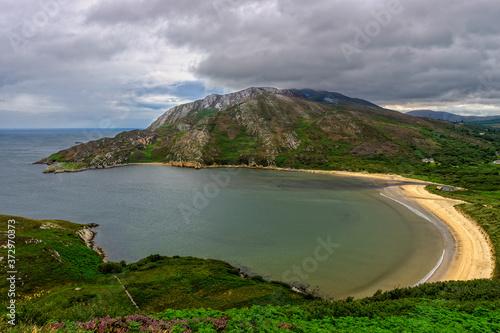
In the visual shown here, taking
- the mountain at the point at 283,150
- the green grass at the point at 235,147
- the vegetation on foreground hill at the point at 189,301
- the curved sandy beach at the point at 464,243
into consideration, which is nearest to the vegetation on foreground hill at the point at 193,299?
the vegetation on foreground hill at the point at 189,301

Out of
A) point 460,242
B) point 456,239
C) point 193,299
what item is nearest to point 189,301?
point 193,299

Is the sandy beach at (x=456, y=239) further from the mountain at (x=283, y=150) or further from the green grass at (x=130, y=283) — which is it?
the mountain at (x=283, y=150)

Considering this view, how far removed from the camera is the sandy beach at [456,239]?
1431 inches

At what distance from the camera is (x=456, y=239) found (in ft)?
159

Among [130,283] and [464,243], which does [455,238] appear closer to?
[464,243]

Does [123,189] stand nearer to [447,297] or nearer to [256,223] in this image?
[256,223]

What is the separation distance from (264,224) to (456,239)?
4038 centimetres

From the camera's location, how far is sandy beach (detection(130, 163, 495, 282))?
3634 centimetres

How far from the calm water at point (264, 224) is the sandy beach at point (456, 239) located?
2829mm

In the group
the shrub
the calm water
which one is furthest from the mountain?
the shrub

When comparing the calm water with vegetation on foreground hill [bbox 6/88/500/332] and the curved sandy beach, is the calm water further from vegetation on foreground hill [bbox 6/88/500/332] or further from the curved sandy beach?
vegetation on foreground hill [bbox 6/88/500/332]

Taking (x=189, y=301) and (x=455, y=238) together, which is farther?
(x=455, y=238)

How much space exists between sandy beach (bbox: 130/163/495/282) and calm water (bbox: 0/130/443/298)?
2.83 meters

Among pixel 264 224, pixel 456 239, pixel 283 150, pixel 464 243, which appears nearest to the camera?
pixel 464 243
